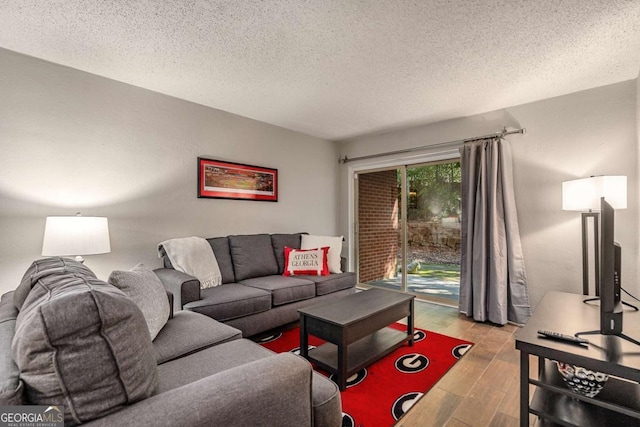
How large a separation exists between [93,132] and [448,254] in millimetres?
4108

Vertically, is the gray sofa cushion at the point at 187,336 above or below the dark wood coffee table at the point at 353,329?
above

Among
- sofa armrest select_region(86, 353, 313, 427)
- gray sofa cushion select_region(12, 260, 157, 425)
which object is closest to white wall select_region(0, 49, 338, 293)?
gray sofa cushion select_region(12, 260, 157, 425)

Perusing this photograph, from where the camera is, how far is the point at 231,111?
3.56 metres

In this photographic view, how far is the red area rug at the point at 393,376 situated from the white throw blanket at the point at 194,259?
29.7 inches

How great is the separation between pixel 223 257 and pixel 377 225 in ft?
8.23

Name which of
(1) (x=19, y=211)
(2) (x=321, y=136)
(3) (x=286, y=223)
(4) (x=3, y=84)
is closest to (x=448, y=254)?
(3) (x=286, y=223)

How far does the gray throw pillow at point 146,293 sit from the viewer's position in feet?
4.84

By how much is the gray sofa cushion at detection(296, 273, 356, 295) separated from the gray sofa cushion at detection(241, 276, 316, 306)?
0.30 feet

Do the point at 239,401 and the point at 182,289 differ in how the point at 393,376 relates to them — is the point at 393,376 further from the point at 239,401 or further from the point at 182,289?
the point at 182,289

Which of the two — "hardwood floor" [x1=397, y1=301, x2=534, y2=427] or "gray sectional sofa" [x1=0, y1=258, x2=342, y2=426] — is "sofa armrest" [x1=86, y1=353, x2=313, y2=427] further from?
"hardwood floor" [x1=397, y1=301, x2=534, y2=427]

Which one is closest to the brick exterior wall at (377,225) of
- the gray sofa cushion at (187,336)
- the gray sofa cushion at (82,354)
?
the gray sofa cushion at (187,336)

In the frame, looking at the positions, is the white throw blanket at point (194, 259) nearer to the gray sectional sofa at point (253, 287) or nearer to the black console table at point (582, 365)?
the gray sectional sofa at point (253, 287)

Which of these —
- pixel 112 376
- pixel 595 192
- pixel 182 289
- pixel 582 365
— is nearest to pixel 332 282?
pixel 182 289

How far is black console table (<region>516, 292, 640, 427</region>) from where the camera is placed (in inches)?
45.3
